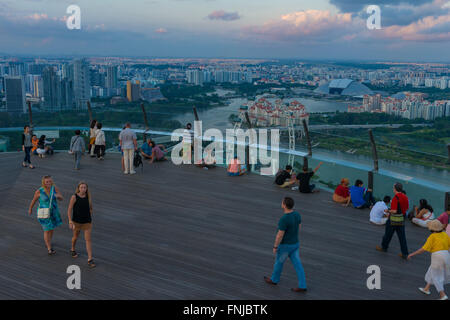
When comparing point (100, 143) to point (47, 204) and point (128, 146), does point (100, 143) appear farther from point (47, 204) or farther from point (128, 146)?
point (47, 204)

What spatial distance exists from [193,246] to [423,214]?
4307 mm

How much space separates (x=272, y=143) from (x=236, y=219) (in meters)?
3.94

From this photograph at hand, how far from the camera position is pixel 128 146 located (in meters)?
Answer: 10.9

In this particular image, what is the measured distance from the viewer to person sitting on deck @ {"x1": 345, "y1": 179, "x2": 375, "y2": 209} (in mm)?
8548

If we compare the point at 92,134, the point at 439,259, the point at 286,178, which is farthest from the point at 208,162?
the point at 439,259

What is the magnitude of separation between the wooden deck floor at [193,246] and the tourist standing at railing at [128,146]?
0.63 metres

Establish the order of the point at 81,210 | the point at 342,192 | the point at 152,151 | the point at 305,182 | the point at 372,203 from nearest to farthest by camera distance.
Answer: the point at 81,210 < the point at 372,203 < the point at 342,192 < the point at 305,182 < the point at 152,151

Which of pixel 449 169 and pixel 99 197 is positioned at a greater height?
pixel 449 169

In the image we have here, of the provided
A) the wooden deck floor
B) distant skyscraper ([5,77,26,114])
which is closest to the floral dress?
the wooden deck floor

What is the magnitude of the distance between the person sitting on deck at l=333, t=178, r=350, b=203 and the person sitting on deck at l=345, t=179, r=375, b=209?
163mm

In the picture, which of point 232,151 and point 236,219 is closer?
point 236,219
